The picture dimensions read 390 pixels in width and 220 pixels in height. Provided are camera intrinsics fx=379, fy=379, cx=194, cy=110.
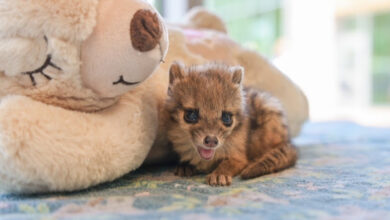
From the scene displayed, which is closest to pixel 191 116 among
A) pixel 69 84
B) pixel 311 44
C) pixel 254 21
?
pixel 69 84

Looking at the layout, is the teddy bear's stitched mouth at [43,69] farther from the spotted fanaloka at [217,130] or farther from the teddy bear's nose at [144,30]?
the spotted fanaloka at [217,130]

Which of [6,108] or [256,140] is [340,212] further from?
[6,108]

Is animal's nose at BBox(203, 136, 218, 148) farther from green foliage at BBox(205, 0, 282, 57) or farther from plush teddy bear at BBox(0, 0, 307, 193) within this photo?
green foliage at BBox(205, 0, 282, 57)

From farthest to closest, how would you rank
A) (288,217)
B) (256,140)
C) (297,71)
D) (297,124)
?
(297,71)
(297,124)
(256,140)
(288,217)

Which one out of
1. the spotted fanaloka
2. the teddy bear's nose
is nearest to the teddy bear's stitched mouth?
the teddy bear's nose

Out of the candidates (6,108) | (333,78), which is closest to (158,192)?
(6,108)
